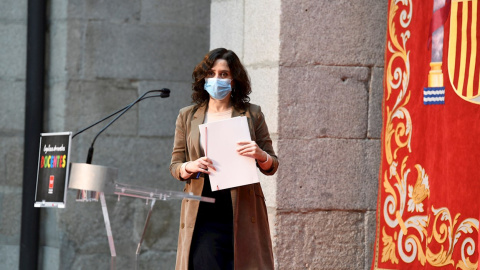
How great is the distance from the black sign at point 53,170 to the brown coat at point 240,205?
67 centimetres

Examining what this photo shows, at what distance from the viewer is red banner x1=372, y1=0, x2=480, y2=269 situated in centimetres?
517

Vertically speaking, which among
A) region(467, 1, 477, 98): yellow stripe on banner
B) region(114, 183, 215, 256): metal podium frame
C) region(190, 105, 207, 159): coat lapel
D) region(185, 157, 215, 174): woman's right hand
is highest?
region(467, 1, 477, 98): yellow stripe on banner

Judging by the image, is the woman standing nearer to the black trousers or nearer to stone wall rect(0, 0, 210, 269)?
the black trousers

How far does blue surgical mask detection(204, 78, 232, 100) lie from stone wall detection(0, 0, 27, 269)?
10.3 feet

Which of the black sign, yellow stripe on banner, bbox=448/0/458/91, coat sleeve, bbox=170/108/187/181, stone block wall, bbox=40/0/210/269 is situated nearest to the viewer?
the black sign

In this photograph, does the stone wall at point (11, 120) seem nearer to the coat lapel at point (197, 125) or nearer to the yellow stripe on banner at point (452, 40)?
the coat lapel at point (197, 125)

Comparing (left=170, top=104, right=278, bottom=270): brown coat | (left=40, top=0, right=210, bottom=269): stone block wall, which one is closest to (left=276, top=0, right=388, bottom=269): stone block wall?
(left=170, top=104, right=278, bottom=270): brown coat

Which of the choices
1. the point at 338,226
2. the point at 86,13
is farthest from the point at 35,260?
the point at 338,226

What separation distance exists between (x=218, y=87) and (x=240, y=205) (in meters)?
0.55

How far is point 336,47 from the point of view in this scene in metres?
6.11

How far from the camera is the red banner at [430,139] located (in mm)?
5172

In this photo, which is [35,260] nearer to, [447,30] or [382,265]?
[382,265]

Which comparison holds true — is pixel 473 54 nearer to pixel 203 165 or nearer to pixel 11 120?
pixel 203 165

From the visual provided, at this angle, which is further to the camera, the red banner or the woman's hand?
the red banner
